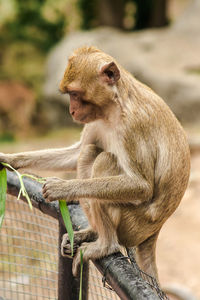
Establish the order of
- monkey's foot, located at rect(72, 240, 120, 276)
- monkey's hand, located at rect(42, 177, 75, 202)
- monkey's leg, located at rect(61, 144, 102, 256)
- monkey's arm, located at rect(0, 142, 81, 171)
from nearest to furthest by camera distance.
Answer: monkey's foot, located at rect(72, 240, 120, 276), monkey's hand, located at rect(42, 177, 75, 202), monkey's leg, located at rect(61, 144, 102, 256), monkey's arm, located at rect(0, 142, 81, 171)

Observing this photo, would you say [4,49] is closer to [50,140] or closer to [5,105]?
[5,105]

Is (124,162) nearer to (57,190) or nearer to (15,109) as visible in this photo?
(57,190)

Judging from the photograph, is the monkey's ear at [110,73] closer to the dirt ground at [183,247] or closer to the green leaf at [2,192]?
the green leaf at [2,192]

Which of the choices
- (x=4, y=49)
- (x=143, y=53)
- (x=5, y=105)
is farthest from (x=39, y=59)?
(x=143, y=53)

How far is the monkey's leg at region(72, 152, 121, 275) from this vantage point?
3.41 meters

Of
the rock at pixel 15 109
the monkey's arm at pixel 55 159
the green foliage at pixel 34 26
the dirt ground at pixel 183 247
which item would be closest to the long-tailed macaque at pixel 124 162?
the monkey's arm at pixel 55 159

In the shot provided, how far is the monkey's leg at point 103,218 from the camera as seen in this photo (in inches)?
134

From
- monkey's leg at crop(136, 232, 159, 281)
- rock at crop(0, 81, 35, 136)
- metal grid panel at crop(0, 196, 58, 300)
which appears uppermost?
monkey's leg at crop(136, 232, 159, 281)

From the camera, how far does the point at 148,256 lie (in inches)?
145

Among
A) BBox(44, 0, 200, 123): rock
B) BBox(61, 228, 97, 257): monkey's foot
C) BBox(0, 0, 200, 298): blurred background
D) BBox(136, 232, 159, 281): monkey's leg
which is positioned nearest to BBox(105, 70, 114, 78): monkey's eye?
BBox(61, 228, 97, 257): monkey's foot

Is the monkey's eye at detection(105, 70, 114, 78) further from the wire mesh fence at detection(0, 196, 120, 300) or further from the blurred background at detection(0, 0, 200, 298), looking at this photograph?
the blurred background at detection(0, 0, 200, 298)

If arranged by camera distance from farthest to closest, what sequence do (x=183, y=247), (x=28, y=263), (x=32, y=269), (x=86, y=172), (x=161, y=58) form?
1. (x=161, y=58)
2. (x=183, y=247)
3. (x=28, y=263)
4. (x=32, y=269)
5. (x=86, y=172)

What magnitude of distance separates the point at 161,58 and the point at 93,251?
1246 centimetres

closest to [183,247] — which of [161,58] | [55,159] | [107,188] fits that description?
[55,159]
